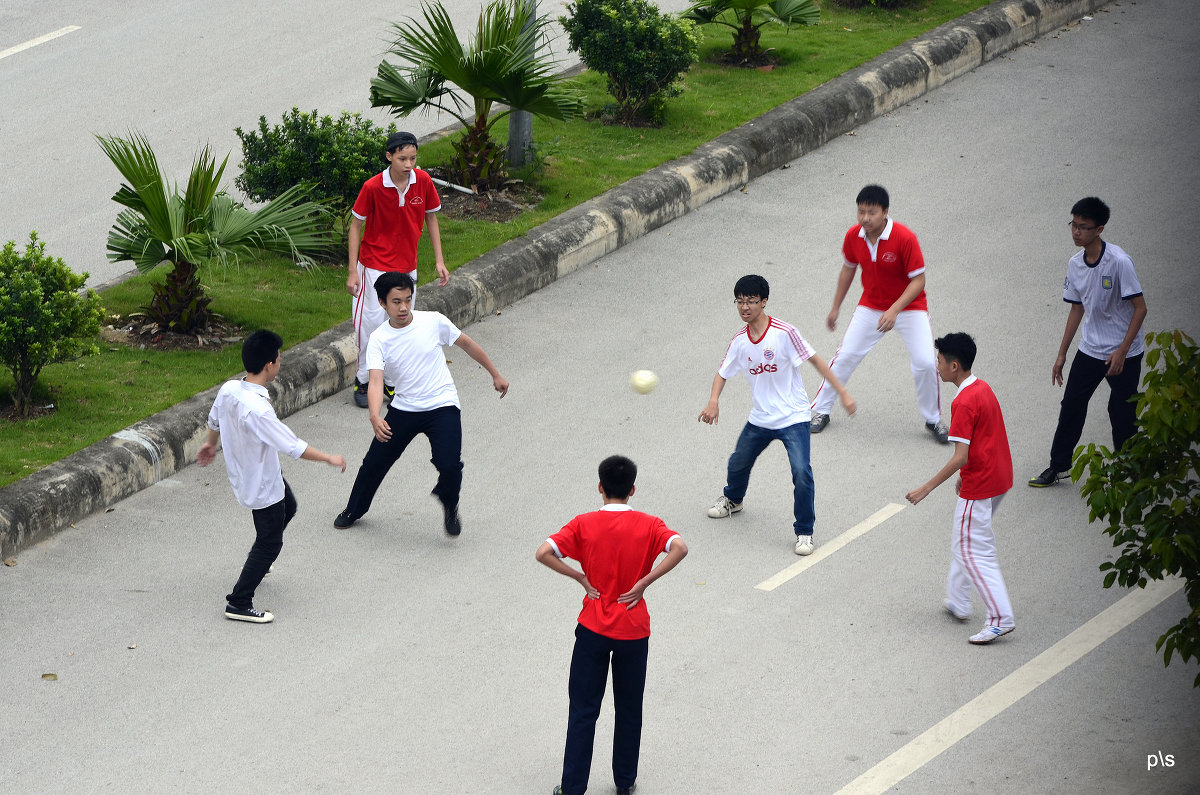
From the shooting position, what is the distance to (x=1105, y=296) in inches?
345

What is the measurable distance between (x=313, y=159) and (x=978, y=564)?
618cm

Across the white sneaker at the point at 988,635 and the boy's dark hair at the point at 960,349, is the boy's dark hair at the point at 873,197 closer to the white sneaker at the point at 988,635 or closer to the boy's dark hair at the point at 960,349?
the boy's dark hair at the point at 960,349

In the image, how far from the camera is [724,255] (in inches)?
485

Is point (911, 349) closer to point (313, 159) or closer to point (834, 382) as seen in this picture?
point (834, 382)

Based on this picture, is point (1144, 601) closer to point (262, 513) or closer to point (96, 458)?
point (262, 513)

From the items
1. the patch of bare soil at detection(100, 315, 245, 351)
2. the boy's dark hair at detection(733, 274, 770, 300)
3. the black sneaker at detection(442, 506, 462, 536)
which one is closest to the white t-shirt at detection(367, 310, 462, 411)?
the black sneaker at detection(442, 506, 462, 536)

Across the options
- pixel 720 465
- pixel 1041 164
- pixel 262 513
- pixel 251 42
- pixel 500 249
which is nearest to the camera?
pixel 262 513

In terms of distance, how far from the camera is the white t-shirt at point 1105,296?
868 cm

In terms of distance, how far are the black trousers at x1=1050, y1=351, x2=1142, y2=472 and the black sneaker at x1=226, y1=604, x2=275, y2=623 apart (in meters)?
5.04

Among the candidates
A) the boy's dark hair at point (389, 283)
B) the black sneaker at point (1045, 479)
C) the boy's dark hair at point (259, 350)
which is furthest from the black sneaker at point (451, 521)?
the black sneaker at point (1045, 479)

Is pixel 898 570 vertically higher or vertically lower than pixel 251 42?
lower

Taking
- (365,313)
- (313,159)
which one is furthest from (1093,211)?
(313,159)

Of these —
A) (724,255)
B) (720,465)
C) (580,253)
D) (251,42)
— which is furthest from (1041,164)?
(251,42)

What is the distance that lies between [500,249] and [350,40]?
5456 millimetres
